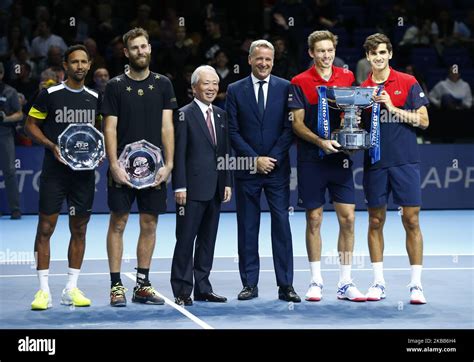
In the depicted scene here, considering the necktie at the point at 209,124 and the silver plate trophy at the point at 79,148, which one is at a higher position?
the necktie at the point at 209,124

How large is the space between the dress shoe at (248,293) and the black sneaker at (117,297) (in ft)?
3.75

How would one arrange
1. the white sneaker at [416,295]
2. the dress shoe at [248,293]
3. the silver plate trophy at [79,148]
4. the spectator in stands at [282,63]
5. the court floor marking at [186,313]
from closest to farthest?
the court floor marking at [186,313] → the silver plate trophy at [79,148] → the white sneaker at [416,295] → the dress shoe at [248,293] → the spectator in stands at [282,63]

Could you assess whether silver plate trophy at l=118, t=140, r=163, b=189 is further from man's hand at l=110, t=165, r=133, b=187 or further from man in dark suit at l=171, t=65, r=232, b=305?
man in dark suit at l=171, t=65, r=232, b=305

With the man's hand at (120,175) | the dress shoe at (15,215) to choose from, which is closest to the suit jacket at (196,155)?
the man's hand at (120,175)

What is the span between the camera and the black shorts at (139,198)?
10.2 m

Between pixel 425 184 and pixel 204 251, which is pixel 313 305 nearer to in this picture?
pixel 204 251

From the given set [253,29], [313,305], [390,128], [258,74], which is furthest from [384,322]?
[253,29]

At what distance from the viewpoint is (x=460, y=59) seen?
21656 mm

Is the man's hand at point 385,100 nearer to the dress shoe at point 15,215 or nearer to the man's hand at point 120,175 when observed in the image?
the man's hand at point 120,175

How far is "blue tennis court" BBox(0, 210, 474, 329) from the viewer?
31.1ft

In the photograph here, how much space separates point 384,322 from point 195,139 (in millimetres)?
2537

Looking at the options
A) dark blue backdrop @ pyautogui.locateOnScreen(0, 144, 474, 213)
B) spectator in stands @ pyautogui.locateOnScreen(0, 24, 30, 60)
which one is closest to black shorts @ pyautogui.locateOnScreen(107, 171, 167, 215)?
dark blue backdrop @ pyautogui.locateOnScreen(0, 144, 474, 213)

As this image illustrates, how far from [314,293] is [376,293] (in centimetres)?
59

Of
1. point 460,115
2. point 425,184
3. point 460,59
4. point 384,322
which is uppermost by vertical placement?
point 460,59
